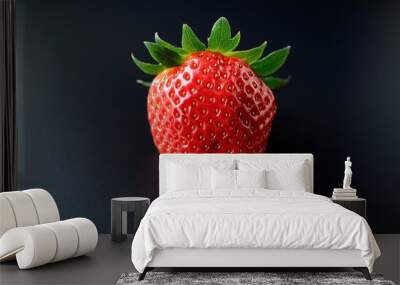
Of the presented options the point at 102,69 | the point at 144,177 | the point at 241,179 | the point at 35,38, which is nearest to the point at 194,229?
the point at 241,179

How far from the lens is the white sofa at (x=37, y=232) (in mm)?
4477

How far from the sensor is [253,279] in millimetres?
4137

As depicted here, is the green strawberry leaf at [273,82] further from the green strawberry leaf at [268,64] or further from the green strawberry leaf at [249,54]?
the green strawberry leaf at [249,54]

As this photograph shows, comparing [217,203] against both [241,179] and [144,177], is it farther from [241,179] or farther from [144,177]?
[144,177]

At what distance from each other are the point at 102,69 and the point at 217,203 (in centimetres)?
254

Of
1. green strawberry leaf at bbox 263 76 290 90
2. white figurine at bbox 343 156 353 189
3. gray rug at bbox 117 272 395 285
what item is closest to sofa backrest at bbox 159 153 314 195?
white figurine at bbox 343 156 353 189

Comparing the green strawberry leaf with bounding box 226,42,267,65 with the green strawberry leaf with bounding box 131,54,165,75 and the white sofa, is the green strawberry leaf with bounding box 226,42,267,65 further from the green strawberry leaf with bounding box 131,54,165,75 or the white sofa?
the white sofa

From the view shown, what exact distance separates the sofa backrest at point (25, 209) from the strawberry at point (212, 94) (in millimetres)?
1248

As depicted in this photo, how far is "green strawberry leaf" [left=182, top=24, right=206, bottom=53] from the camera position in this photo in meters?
5.45

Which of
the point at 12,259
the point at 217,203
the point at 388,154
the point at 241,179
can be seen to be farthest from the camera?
the point at 388,154

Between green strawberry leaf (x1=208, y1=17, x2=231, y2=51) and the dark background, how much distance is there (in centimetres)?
92

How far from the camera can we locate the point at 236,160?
5863 millimetres

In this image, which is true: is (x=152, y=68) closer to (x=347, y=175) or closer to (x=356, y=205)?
(x=347, y=175)

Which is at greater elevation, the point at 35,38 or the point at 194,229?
the point at 35,38
